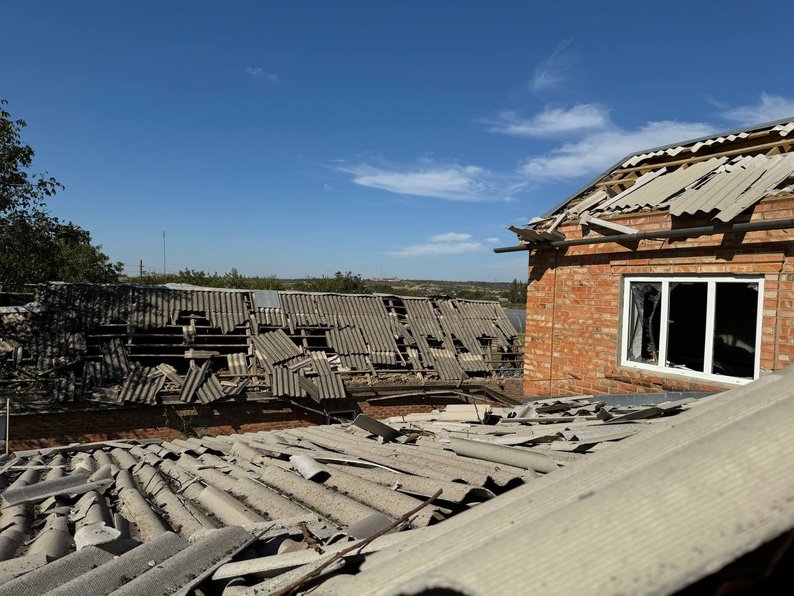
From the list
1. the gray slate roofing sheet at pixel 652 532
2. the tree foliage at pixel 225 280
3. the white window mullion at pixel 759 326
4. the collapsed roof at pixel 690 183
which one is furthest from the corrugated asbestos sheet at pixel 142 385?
the tree foliage at pixel 225 280

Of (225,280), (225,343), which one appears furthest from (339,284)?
(225,343)

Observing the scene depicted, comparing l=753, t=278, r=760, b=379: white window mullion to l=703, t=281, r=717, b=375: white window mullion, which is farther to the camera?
l=703, t=281, r=717, b=375: white window mullion

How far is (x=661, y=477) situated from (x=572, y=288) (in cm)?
717

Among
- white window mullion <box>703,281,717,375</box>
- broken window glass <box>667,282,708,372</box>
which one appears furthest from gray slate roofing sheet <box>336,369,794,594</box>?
broken window glass <box>667,282,708,372</box>

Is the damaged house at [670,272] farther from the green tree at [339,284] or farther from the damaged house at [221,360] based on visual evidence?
the green tree at [339,284]

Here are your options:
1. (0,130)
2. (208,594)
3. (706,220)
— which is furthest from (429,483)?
(0,130)

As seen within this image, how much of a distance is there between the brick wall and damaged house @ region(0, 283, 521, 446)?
637 cm

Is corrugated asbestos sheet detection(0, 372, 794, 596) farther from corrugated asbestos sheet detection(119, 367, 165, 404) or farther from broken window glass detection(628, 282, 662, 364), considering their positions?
corrugated asbestos sheet detection(119, 367, 165, 404)

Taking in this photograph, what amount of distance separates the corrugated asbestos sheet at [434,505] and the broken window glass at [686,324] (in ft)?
2.67

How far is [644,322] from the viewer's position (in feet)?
22.9

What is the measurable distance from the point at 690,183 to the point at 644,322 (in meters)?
1.93

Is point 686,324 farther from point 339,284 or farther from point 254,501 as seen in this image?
point 339,284

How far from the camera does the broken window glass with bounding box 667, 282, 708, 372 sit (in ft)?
21.8

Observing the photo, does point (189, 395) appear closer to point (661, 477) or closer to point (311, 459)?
point (311, 459)
